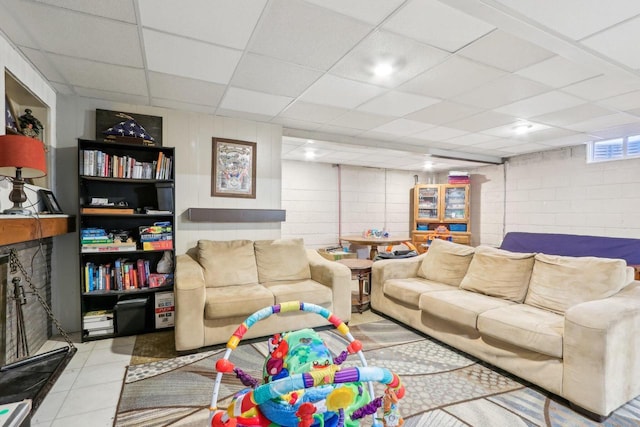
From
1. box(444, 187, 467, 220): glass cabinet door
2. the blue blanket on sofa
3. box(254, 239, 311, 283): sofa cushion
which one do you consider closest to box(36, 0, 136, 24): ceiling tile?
box(254, 239, 311, 283): sofa cushion

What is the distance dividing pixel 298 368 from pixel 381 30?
1934 mm

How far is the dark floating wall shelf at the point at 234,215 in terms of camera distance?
11.5ft

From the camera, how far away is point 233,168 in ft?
12.4

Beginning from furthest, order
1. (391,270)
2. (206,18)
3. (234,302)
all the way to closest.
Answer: (391,270), (234,302), (206,18)

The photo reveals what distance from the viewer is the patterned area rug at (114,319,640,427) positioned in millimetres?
1825

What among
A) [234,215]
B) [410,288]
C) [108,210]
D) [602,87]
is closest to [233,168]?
[234,215]

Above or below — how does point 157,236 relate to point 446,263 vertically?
above

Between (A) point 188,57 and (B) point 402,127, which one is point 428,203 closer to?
(B) point 402,127

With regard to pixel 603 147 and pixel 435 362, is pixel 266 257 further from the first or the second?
pixel 603 147

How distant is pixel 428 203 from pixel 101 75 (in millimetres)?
6376

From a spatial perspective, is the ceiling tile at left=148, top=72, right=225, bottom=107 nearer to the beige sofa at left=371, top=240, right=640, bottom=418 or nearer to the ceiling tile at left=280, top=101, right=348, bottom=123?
the ceiling tile at left=280, top=101, right=348, bottom=123

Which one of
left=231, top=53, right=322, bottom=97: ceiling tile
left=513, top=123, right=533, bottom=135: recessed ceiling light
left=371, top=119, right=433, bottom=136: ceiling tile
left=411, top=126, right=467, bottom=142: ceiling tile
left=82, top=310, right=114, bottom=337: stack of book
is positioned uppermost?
left=231, top=53, right=322, bottom=97: ceiling tile

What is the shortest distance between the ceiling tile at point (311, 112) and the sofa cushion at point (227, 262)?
1553 mm

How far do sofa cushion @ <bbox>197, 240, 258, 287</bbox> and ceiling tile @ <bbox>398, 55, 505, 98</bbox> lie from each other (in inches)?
89.7
